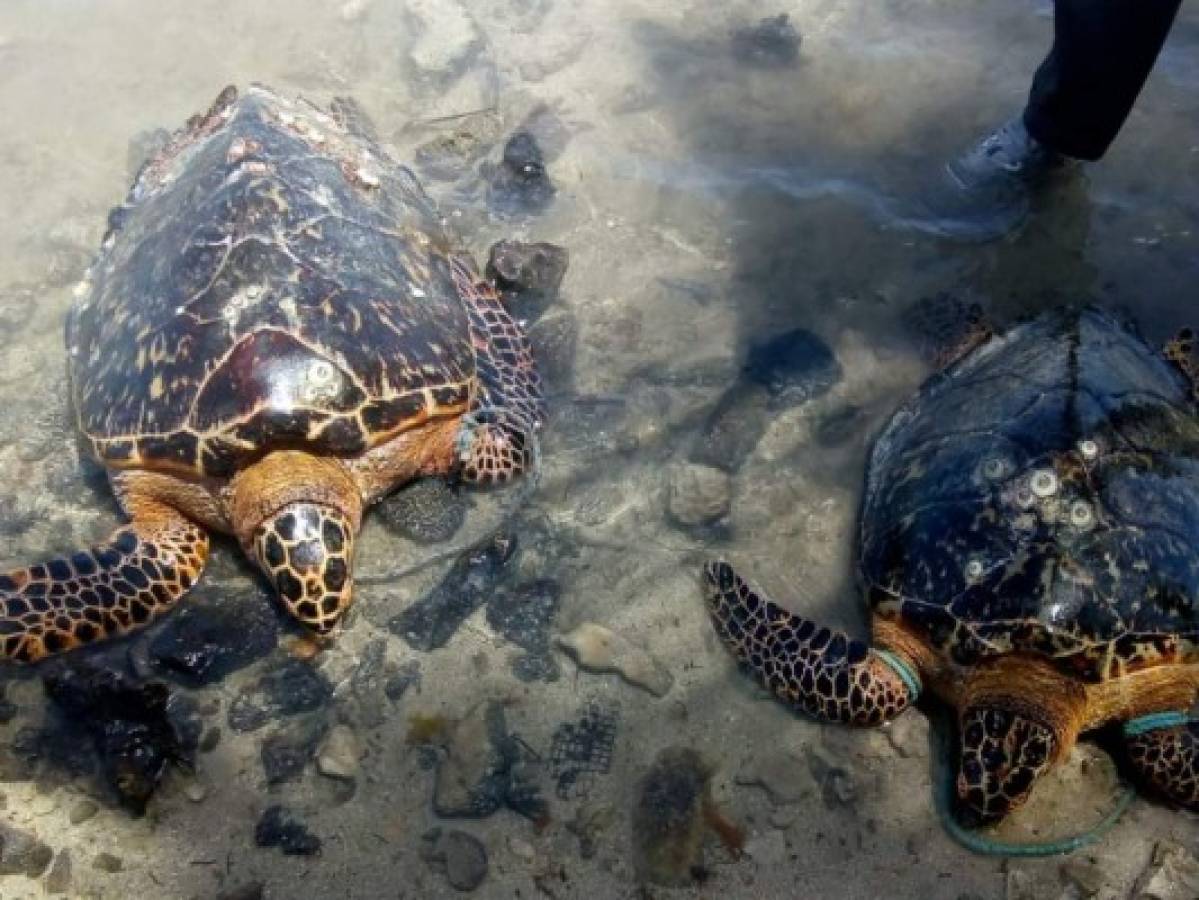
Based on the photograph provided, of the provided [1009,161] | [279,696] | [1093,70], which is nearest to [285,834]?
[279,696]

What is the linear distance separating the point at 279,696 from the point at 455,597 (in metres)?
0.82

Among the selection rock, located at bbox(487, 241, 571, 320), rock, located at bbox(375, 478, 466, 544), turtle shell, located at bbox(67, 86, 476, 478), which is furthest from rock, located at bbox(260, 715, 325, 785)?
rock, located at bbox(487, 241, 571, 320)

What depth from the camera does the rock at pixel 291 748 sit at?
12.0 ft

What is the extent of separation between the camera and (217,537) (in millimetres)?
4480

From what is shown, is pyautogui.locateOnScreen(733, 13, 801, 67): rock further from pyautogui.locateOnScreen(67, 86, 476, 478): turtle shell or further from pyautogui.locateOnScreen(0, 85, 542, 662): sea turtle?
pyautogui.locateOnScreen(0, 85, 542, 662): sea turtle

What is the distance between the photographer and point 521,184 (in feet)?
19.6

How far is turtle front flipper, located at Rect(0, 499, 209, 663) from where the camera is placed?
3.85 meters

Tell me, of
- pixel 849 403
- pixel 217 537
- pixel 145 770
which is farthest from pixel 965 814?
pixel 217 537

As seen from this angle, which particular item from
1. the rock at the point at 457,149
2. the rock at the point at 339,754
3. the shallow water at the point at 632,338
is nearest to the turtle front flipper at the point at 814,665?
the shallow water at the point at 632,338

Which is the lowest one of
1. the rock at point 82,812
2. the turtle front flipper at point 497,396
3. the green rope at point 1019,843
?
the green rope at point 1019,843

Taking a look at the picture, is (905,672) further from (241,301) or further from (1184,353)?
(241,301)

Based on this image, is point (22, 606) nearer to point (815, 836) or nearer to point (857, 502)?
point (815, 836)

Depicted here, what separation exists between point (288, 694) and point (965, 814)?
2675 millimetres

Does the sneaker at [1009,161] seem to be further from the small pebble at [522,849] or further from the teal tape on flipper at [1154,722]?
the small pebble at [522,849]
